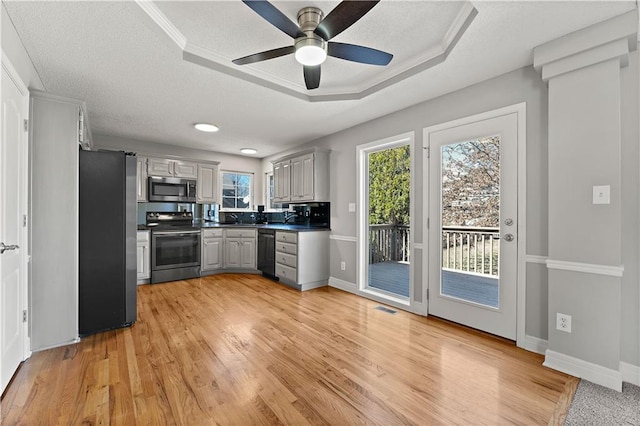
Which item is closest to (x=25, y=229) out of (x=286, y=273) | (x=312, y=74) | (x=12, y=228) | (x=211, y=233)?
(x=12, y=228)

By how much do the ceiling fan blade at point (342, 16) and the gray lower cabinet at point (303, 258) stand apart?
2.84m

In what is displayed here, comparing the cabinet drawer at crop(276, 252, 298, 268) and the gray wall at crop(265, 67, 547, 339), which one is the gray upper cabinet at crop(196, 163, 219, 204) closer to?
the cabinet drawer at crop(276, 252, 298, 268)

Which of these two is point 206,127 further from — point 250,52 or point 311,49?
point 311,49

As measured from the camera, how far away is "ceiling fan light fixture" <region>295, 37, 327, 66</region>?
6.13 ft

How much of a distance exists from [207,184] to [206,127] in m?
1.51

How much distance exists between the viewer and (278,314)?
3201 mm

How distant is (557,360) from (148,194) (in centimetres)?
555

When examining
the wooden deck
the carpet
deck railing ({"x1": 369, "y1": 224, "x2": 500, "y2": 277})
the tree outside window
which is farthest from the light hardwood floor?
the tree outside window

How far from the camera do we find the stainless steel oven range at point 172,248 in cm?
453

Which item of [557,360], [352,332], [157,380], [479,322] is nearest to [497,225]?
[479,322]

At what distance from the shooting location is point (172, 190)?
16.3 ft

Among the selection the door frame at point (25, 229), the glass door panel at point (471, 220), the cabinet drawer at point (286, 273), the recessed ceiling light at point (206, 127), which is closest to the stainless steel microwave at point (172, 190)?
the recessed ceiling light at point (206, 127)

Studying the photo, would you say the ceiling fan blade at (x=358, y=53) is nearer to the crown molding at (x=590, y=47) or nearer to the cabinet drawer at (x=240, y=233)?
the crown molding at (x=590, y=47)

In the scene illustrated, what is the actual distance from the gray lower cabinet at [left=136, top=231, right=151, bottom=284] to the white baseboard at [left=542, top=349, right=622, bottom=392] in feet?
16.5
